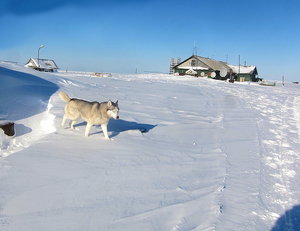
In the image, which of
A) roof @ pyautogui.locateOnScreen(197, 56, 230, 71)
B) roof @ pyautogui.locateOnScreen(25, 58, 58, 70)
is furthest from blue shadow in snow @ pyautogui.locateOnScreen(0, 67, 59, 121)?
roof @ pyautogui.locateOnScreen(197, 56, 230, 71)

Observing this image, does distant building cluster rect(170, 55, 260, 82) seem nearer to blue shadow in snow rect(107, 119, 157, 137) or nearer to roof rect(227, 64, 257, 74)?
roof rect(227, 64, 257, 74)

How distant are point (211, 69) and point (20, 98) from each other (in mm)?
57535

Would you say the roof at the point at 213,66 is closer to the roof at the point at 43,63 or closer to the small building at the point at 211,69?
the small building at the point at 211,69

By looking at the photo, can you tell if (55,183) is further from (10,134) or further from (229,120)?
(229,120)

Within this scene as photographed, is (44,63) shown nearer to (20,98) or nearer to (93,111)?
(20,98)

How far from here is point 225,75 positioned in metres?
64.8

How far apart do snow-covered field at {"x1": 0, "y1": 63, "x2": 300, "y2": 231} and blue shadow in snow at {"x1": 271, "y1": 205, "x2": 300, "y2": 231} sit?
2cm

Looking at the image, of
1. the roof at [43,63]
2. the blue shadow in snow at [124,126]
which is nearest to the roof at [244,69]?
the roof at [43,63]

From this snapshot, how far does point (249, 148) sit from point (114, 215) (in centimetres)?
526

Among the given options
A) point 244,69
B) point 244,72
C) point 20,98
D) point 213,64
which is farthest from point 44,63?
point 20,98

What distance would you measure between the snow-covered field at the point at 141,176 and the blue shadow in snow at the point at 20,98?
5 cm

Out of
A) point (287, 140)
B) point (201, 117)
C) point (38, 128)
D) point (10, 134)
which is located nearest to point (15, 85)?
point (38, 128)

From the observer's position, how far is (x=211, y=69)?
64.2 m

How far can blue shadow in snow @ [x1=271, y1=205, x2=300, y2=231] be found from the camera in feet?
14.2
